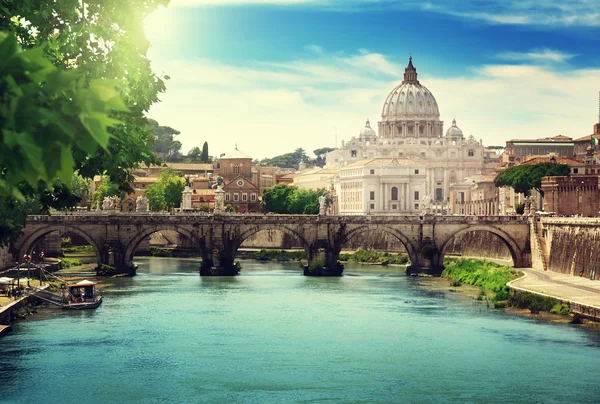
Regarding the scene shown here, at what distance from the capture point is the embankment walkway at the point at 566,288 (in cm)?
4331

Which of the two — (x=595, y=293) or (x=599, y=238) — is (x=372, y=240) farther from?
(x=595, y=293)

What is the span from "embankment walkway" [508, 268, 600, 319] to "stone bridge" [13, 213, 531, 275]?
27.0 ft

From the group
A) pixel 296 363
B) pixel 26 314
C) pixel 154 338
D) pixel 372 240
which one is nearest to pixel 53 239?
pixel 372 240

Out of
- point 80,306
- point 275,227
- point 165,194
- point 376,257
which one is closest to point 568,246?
point 275,227

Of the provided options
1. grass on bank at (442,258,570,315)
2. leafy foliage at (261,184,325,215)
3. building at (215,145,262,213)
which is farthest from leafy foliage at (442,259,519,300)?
building at (215,145,262,213)

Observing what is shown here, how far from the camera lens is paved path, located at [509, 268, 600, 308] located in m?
46.3

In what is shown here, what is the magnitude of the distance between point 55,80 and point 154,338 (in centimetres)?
3302

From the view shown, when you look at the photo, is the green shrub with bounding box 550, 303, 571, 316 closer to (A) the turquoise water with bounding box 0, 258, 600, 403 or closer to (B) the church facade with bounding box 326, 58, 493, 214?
(A) the turquoise water with bounding box 0, 258, 600, 403

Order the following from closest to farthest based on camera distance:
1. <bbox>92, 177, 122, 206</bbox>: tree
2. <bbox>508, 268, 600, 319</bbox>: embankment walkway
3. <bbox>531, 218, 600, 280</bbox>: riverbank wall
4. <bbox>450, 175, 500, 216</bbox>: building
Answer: <bbox>508, 268, 600, 319</bbox>: embankment walkway
<bbox>531, 218, 600, 280</bbox>: riverbank wall
<bbox>92, 177, 122, 206</bbox>: tree
<bbox>450, 175, 500, 216</bbox>: building

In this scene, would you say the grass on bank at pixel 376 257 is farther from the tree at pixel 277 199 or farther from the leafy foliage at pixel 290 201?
the tree at pixel 277 199

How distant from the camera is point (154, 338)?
3894 centimetres

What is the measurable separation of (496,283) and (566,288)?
28.9ft

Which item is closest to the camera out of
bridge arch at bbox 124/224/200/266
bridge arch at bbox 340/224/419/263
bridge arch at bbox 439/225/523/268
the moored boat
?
the moored boat

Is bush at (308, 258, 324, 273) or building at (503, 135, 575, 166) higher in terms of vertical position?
building at (503, 135, 575, 166)
